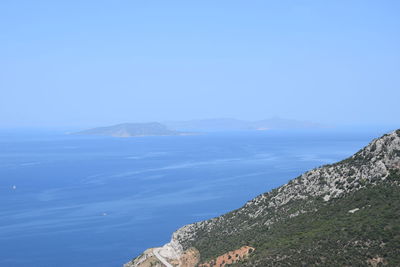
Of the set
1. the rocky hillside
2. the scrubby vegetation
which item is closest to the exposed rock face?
the rocky hillside

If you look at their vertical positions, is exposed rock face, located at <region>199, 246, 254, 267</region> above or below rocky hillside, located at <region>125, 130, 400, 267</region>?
below

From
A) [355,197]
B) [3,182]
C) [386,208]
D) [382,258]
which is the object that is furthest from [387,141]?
[3,182]

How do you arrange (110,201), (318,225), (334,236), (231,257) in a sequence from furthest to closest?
(110,201)
(231,257)
(318,225)
(334,236)

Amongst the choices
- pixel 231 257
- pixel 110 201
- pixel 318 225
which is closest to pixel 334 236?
pixel 318 225

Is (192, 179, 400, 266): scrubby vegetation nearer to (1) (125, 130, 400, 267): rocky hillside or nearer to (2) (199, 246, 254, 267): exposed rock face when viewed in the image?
(1) (125, 130, 400, 267): rocky hillside

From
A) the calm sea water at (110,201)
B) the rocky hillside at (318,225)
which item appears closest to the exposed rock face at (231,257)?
the rocky hillside at (318,225)

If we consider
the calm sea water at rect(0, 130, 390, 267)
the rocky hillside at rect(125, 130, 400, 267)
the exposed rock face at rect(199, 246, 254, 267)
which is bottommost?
the calm sea water at rect(0, 130, 390, 267)

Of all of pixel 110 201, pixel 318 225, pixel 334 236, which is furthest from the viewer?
pixel 110 201

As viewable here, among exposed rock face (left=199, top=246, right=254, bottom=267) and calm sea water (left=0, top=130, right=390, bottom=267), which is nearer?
exposed rock face (left=199, top=246, right=254, bottom=267)

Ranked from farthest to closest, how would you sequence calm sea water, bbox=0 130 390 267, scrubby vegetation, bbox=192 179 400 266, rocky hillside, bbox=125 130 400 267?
calm sea water, bbox=0 130 390 267
rocky hillside, bbox=125 130 400 267
scrubby vegetation, bbox=192 179 400 266

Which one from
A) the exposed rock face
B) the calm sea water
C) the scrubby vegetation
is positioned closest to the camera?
the scrubby vegetation

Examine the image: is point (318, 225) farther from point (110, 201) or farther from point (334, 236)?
point (110, 201)
